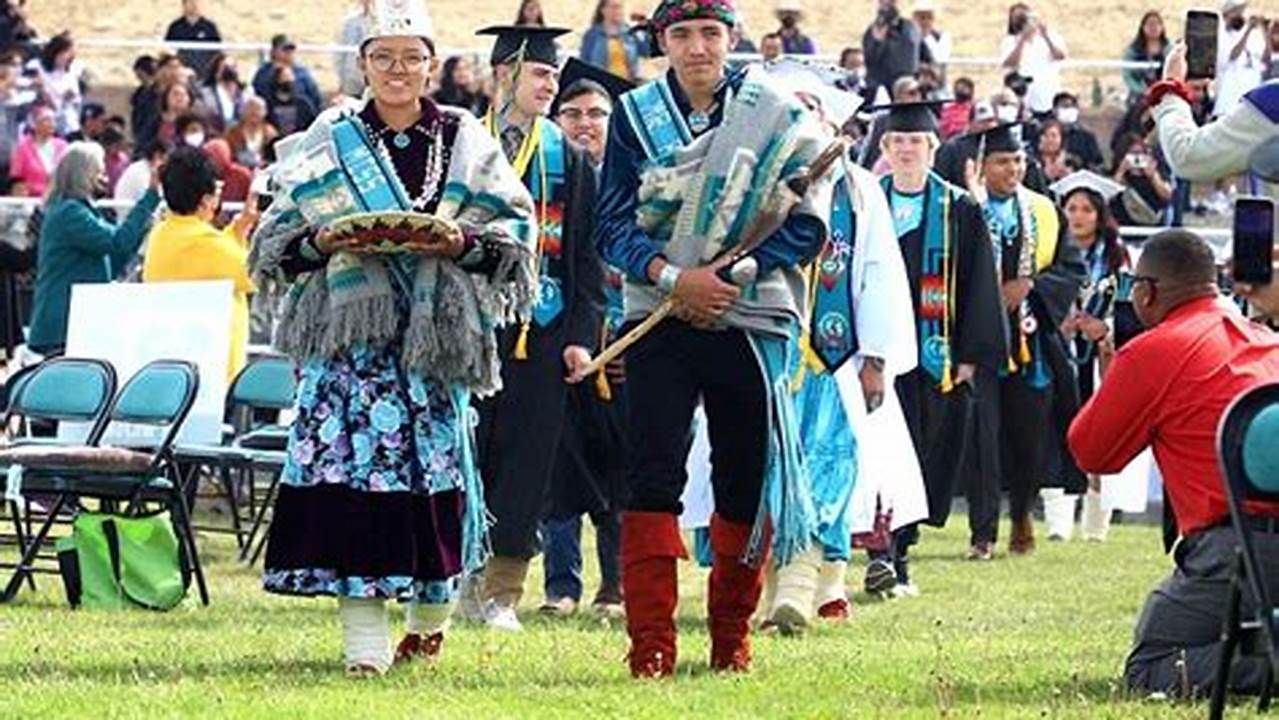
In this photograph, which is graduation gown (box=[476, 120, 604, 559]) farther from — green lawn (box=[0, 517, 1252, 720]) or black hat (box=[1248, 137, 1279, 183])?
black hat (box=[1248, 137, 1279, 183])

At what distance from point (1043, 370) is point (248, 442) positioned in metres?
4.40

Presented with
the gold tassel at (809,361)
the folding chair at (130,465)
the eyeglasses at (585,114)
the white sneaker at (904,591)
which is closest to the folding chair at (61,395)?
the folding chair at (130,465)

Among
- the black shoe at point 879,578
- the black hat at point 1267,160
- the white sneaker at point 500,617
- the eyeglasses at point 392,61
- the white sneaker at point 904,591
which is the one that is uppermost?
the eyeglasses at point 392,61

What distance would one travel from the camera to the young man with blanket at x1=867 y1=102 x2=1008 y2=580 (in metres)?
16.2

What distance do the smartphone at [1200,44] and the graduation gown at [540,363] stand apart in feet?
9.07

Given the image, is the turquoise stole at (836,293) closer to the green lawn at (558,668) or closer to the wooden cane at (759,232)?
the green lawn at (558,668)

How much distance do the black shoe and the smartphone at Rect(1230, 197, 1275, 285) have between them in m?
5.69

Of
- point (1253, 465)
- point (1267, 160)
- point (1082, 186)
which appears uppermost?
point (1267, 160)

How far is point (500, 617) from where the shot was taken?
1312 centimetres

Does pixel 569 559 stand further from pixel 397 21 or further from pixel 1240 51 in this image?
pixel 1240 51

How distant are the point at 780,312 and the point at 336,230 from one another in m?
1.24

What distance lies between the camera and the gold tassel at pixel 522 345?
13.2m

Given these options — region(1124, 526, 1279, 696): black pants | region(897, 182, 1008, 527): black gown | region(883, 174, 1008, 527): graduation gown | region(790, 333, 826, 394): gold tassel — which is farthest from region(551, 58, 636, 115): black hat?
region(1124, 526, 1279, 696): black pants

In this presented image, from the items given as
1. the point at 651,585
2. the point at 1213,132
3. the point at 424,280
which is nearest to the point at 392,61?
the point at 424,280
